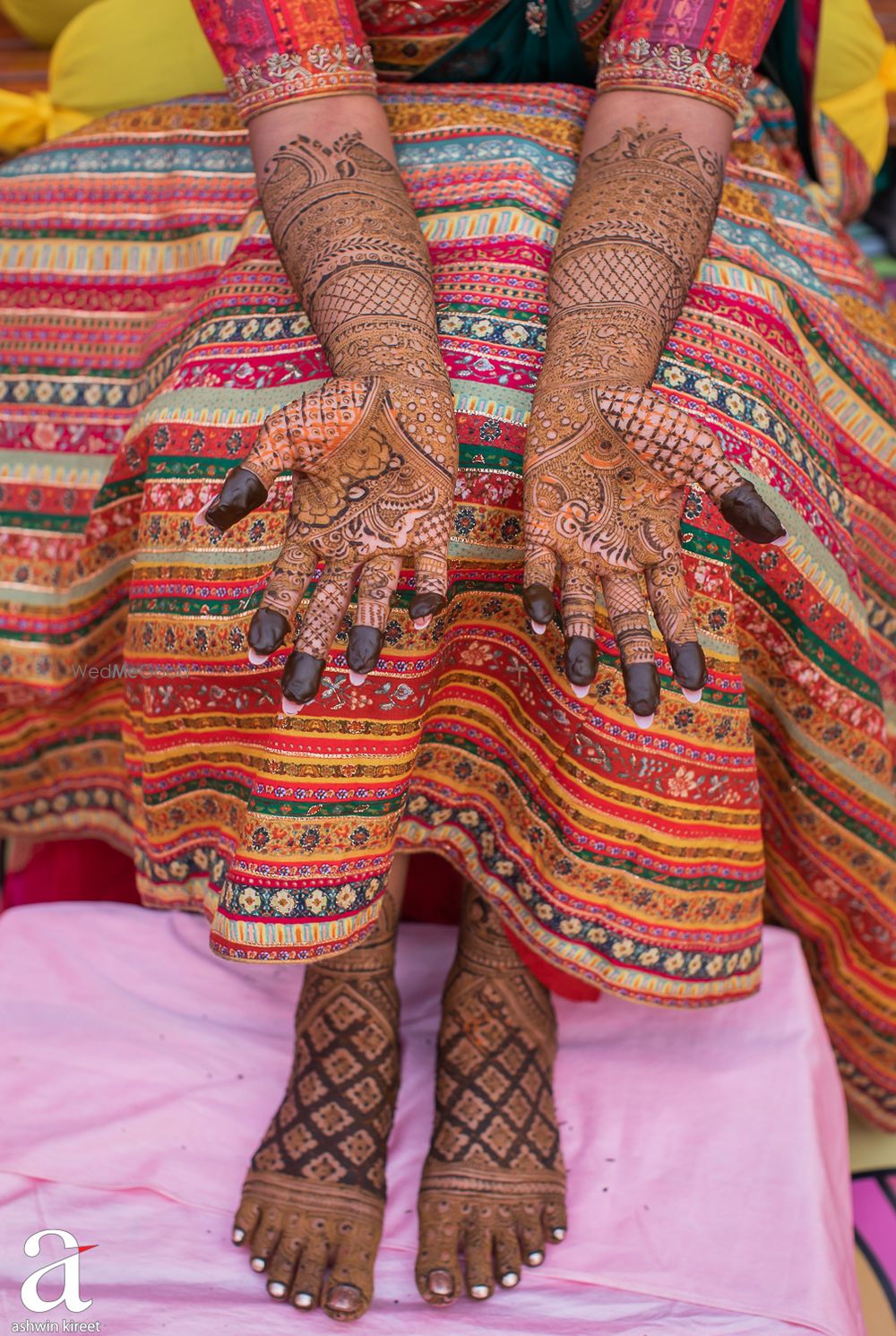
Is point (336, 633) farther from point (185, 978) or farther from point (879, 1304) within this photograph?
point (879, 1304)

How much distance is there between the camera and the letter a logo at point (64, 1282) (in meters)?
0.95

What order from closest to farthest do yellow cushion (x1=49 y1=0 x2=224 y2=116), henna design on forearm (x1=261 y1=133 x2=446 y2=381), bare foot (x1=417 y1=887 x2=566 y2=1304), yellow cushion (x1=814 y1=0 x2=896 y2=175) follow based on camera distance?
1. henna design on forearm (x1=261 y1=133 x2=446 y2=381)
2. bare foot (x1=417 y1=887 x2=566 y2=1304)
3. yellow cushion (x1=49 y1=0 x2=224 y2=116)
4. yellow cushion (x1=814 y1=0 x2=896 y2=175)

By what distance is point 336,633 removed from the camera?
83 cm

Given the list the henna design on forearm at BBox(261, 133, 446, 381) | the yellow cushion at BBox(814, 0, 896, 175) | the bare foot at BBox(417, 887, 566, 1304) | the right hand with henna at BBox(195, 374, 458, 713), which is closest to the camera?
the right hand with henna at BBox(195, 374, 458, 713)

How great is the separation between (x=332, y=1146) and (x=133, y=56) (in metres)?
1.52

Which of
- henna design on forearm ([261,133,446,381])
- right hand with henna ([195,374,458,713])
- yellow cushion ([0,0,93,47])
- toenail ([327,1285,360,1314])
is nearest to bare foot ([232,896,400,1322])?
toenail ([327,1285,360,1314])

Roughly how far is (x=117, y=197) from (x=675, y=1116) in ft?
3.79

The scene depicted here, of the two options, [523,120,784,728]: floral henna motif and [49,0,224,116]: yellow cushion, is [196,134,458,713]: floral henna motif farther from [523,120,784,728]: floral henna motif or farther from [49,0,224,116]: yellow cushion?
[49,0,224,116]: yellow cushion

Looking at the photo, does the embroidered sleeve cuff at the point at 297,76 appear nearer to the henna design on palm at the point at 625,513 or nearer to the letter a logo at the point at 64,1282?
the henna design on palm at the point at 625,513

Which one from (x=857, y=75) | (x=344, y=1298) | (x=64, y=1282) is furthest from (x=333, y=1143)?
(x=857, y=75)

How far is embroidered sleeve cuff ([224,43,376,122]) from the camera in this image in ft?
3.46

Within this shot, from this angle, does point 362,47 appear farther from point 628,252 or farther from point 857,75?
point 857,75

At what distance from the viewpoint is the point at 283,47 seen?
3.46ft

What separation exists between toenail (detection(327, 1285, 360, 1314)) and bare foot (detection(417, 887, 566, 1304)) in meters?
0.06
